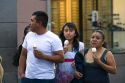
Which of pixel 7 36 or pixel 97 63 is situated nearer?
pixel 97 63

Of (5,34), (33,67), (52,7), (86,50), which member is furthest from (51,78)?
(52,7)

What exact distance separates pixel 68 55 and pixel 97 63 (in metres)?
0.62

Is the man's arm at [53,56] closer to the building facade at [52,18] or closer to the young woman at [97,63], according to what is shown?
the young woman at [97,63]

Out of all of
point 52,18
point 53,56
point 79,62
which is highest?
point 52,18

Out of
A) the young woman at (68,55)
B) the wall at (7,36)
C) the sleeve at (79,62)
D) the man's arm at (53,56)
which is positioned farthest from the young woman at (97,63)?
the wall at (7,36)

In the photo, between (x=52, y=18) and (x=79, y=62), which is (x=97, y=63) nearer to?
(x=79, y=62)

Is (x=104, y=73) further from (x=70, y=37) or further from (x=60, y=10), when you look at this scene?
(x=60, y=10)

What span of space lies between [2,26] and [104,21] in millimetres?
3215

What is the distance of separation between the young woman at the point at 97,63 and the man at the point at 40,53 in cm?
45

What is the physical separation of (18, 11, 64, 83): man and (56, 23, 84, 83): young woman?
1.60 ft

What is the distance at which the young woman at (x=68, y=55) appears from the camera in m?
6.88

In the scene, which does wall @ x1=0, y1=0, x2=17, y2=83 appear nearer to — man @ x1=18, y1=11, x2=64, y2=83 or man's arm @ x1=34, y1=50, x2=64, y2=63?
man @ x1=18, y1=11, x2=64, y2=83

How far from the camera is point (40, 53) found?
6.16 meters

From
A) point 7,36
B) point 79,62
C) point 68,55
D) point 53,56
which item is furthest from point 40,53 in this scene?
point 7,36
